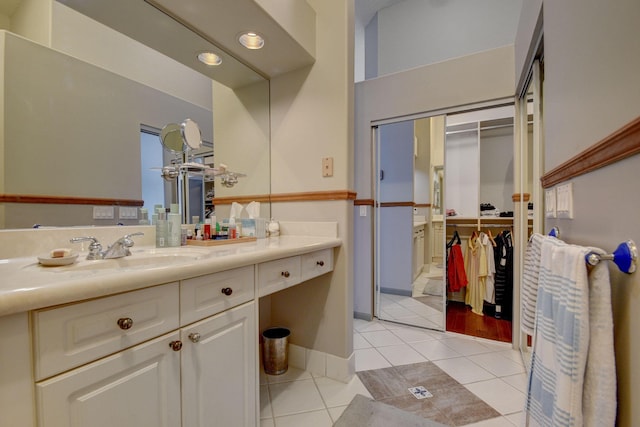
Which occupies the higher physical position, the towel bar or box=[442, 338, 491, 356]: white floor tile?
the towel bar

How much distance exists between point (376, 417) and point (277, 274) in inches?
35.7

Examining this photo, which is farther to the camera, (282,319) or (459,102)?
(459,102)

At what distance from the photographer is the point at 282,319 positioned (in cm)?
201

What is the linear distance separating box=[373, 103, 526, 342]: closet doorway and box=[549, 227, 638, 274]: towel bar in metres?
1.94

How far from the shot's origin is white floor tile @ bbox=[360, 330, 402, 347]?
7.39ft

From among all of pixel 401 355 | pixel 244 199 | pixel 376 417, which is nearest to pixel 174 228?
pixel 244 199

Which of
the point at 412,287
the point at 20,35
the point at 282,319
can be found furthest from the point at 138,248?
the point at 412,287

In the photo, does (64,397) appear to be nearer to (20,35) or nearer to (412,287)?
(20,35)

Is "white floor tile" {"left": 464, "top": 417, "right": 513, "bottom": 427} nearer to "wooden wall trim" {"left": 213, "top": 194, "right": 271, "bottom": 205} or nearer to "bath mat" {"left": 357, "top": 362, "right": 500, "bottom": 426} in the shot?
"bath mat" {"left": 357, "top": 362, "right": 500, "bottom": 426}

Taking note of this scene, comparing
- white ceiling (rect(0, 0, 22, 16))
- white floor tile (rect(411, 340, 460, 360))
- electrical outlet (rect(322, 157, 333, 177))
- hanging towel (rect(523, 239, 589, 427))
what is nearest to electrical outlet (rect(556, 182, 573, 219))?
hanging towel (rect(523, 239, 589, 427))

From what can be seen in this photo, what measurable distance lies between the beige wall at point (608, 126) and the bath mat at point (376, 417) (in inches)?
39.0

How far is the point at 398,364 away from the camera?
6.34 ft

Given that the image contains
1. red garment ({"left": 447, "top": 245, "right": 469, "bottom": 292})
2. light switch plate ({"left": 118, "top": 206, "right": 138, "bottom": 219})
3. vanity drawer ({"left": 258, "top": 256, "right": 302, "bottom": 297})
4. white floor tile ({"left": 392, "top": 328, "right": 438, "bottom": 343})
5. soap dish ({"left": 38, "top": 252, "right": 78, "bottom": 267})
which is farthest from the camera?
red garment ({"left": 447, "top": 245, "right": 469, "bottom": 292})

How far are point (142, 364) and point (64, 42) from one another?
1.34m
